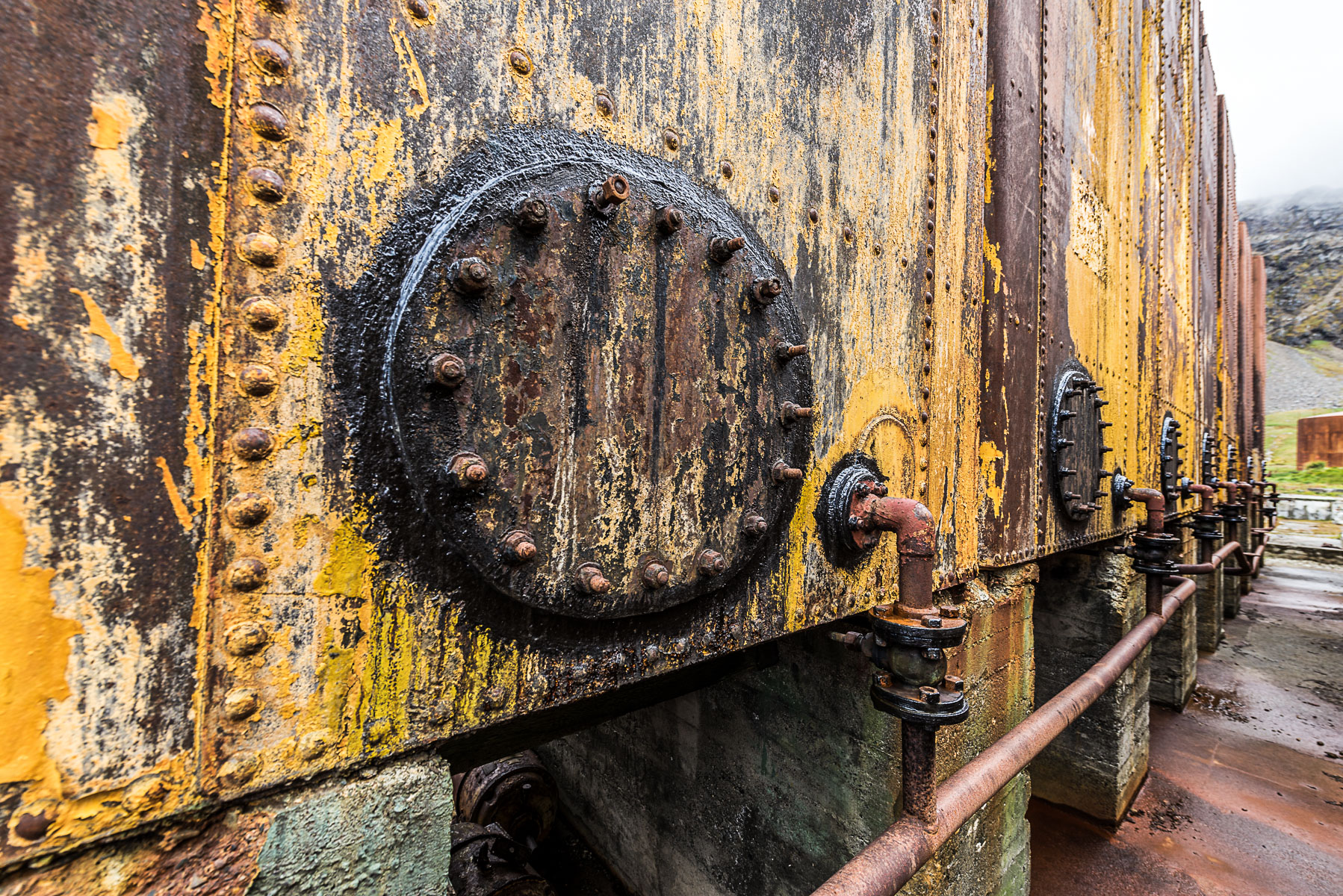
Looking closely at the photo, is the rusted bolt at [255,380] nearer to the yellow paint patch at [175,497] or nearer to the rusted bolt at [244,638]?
the yellow paint patch at [175,497]

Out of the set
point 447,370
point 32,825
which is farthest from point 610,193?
point 32,825

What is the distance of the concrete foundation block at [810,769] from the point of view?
214cm

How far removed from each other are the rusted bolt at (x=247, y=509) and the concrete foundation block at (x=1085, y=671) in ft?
17.6

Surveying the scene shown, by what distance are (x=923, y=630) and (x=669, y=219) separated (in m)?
1.29

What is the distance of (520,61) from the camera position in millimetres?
945

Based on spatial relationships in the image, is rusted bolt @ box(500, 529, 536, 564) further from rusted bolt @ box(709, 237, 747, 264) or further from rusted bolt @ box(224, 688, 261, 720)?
rusted bolt @ box(709, 237, 747, 264)

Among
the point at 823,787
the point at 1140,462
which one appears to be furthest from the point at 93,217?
the point at 1140,462

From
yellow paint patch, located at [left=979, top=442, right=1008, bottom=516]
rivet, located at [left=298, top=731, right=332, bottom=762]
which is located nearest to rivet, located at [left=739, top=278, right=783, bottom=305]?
rivet, located at [left=298, top=731, right=332, bottom=762]

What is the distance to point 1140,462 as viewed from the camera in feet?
15.8

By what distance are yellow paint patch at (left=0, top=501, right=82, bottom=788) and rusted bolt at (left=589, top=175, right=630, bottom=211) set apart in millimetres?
849

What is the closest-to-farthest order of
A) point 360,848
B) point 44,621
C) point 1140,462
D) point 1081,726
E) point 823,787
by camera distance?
point 44,621
point 360,848
point 823,787
point 1081,726
point 1140,462

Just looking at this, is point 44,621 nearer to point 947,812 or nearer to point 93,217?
point 93,217

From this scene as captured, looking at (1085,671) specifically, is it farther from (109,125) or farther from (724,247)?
(109,125)

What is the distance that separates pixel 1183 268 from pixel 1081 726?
5566 mm
